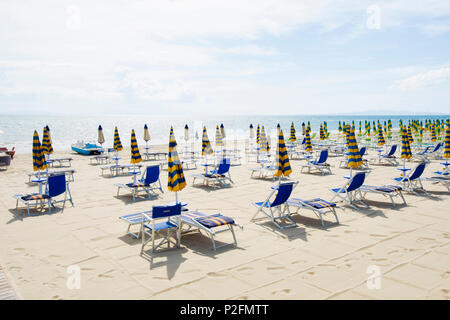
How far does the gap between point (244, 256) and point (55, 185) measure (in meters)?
5.38

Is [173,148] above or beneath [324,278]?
above

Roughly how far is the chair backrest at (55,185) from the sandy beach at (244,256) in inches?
19.3

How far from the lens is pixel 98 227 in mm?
6672

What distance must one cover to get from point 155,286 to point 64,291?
1.12 m

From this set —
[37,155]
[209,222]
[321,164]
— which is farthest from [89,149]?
[209,222]

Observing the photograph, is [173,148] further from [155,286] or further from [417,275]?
[417,275]

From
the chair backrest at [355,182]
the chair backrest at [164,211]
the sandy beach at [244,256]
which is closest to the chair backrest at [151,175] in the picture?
the sandy beach at [244,256]

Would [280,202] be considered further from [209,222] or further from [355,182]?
[355,182]

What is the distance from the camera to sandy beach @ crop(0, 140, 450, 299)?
13.5 ft

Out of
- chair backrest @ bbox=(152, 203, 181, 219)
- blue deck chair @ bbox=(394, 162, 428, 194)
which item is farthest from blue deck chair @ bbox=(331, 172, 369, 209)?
chair backrest @ bbox=(152, 203, 181, 219)

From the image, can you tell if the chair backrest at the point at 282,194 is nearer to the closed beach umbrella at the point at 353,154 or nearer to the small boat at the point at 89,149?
the closed beach umbrella at the point at 353,154

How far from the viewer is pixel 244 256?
5.20 m

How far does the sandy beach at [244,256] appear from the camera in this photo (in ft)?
13.5
